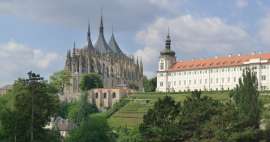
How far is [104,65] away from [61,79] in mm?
13993

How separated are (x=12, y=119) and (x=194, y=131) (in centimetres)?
1490

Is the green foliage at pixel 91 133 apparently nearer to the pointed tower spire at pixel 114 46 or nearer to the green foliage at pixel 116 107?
the green foliage at pixel 116 107

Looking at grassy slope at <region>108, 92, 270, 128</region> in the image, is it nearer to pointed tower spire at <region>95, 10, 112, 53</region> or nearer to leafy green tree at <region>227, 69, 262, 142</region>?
pointed tower spire at <region>95, 10, 112, 53</region>

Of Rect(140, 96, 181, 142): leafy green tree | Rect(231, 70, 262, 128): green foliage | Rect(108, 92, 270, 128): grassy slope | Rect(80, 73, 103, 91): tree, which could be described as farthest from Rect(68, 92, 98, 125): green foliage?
Rect(140, 96, 181, 142): leafy green tree

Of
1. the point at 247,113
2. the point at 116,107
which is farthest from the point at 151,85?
the point at 247,113

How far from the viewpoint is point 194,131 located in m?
48.6

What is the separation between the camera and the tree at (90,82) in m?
133

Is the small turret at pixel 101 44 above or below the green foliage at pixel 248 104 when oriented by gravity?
above

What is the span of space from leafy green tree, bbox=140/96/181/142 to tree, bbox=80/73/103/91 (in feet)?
271

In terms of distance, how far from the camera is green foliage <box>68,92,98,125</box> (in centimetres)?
10735

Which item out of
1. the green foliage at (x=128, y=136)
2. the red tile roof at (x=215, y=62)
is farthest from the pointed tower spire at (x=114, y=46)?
the green foliage at (x=128, y=136)

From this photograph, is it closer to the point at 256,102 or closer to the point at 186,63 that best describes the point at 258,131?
the point at 256,102

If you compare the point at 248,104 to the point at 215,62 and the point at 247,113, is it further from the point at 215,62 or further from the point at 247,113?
the point at 215,62

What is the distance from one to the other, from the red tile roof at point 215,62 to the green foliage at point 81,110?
22941 millimetres
